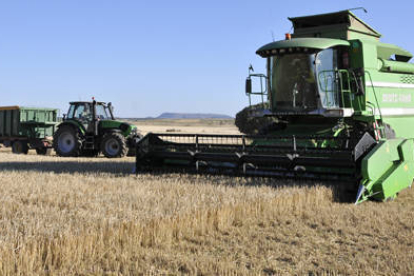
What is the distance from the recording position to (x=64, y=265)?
3.10m

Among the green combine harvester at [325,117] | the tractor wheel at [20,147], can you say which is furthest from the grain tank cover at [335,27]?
the tractor wheel at [20,147]

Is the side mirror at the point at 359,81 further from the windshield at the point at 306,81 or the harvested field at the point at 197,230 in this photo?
the harvested field at the point at 197,230

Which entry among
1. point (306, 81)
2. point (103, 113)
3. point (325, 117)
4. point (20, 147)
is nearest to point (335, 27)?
point (306, 81)

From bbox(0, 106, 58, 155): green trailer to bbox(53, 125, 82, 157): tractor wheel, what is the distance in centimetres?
204

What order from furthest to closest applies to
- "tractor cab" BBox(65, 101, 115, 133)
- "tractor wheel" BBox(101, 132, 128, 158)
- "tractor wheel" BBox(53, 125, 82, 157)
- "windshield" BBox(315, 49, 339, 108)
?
"tractor cab" BBox(65, 101, 115, 133), "tractor wheel" BBox(53, 125, 82, 157), "tractor wheel" BBox(101, 132, 128, 158), "windshield" BBox(315, 49, 339, 108)

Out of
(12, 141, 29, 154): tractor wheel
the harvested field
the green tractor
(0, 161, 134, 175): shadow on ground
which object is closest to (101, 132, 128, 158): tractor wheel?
the green tractor

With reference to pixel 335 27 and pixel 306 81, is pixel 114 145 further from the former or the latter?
pixel 335 27

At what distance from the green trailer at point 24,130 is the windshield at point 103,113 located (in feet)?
10.1

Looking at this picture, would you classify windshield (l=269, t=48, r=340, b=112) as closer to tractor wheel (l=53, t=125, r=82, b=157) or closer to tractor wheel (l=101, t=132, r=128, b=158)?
tractor wheel (l=101, t=132, r=128, b=158)

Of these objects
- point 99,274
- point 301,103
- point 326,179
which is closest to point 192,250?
point 99,274

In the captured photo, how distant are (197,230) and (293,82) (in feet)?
14.1

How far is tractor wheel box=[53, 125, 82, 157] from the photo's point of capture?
12.9 metres

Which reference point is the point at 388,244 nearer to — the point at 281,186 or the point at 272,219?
the point at 272,219

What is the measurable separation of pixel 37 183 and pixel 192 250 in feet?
10.8
